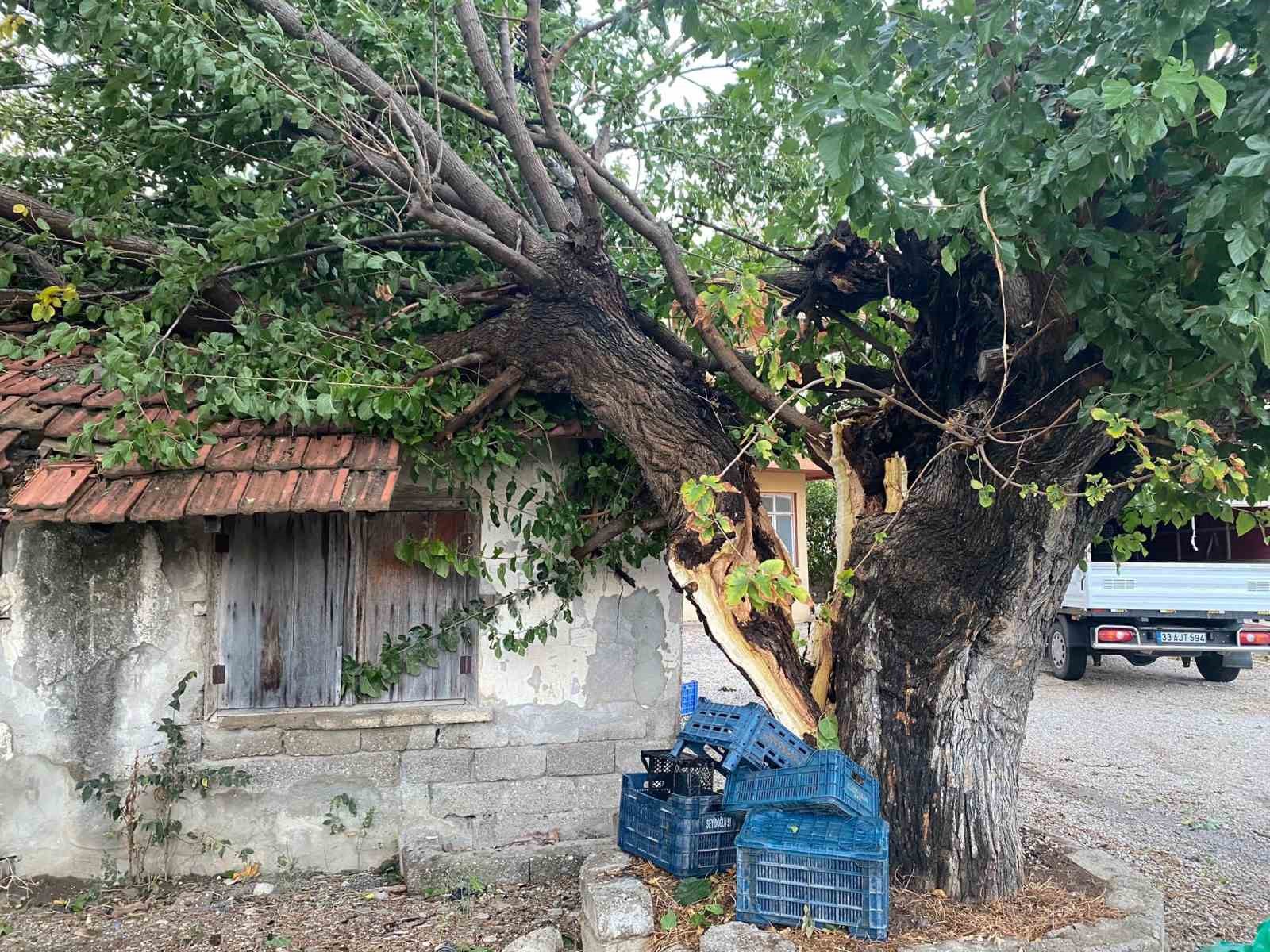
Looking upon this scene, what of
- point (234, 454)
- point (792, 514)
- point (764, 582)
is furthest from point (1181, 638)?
point (234, 454)

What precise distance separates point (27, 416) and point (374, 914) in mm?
2970

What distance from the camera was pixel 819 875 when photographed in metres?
3.19

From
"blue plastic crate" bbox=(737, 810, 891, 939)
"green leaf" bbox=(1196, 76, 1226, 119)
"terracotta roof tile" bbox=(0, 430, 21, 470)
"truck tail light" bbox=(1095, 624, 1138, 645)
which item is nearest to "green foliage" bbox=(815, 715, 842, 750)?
"blue plastic crate" bbox=(737, 810, 891, 939)

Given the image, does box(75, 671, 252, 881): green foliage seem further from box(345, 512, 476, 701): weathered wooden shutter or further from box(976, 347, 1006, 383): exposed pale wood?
box(976, 347, 1006, 383): exposed pale wood

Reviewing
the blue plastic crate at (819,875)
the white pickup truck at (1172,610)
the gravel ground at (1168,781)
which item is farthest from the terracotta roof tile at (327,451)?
the white pickup truck at (1172,610)

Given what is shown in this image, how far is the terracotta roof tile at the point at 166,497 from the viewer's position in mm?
3619

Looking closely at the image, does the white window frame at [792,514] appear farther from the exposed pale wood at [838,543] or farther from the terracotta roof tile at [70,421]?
the terracotta roof tile at [70,421]

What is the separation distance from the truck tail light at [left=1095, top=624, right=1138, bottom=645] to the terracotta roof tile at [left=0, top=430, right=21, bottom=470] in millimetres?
11383

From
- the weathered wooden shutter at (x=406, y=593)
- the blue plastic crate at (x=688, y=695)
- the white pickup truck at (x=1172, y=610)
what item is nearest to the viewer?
the weathered wooden shutter at (x=406, y=593)

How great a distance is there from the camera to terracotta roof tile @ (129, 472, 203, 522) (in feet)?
11.9

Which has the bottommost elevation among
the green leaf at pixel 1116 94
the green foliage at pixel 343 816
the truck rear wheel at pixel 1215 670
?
the truck rear wheel at pixel 1215 670

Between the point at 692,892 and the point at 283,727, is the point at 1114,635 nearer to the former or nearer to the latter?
the point at 692,892

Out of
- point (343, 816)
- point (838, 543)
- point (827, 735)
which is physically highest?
point (838, 543)

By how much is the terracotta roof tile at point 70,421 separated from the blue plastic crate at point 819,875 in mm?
3498
